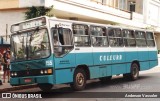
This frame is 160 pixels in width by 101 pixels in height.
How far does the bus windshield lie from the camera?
1338 cm

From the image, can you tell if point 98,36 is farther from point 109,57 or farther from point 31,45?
point 31,45

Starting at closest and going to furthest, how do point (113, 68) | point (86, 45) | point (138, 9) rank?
point (86, 45) < point (113, 68) < point (138, 9)

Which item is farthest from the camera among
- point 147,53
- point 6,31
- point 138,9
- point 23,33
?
point 138,9

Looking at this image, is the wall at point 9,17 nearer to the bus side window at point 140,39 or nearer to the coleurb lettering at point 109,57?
the bus side window at point 140,39

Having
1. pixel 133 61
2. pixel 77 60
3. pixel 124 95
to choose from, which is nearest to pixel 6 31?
pixel 133 61

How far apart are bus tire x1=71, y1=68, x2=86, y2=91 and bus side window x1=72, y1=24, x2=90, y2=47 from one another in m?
1.08

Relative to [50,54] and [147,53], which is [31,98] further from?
[147,53]

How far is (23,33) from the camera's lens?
1409cm

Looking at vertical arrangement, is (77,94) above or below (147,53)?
below

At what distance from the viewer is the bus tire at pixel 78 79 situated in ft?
47.5

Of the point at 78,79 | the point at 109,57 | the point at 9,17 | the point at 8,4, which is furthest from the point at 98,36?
the point at 9,17

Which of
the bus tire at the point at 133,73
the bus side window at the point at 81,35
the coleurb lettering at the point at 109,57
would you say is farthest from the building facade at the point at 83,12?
the bus side window at the point at 81,35

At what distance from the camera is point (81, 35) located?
15.1 metres

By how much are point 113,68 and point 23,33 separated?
200 inches
